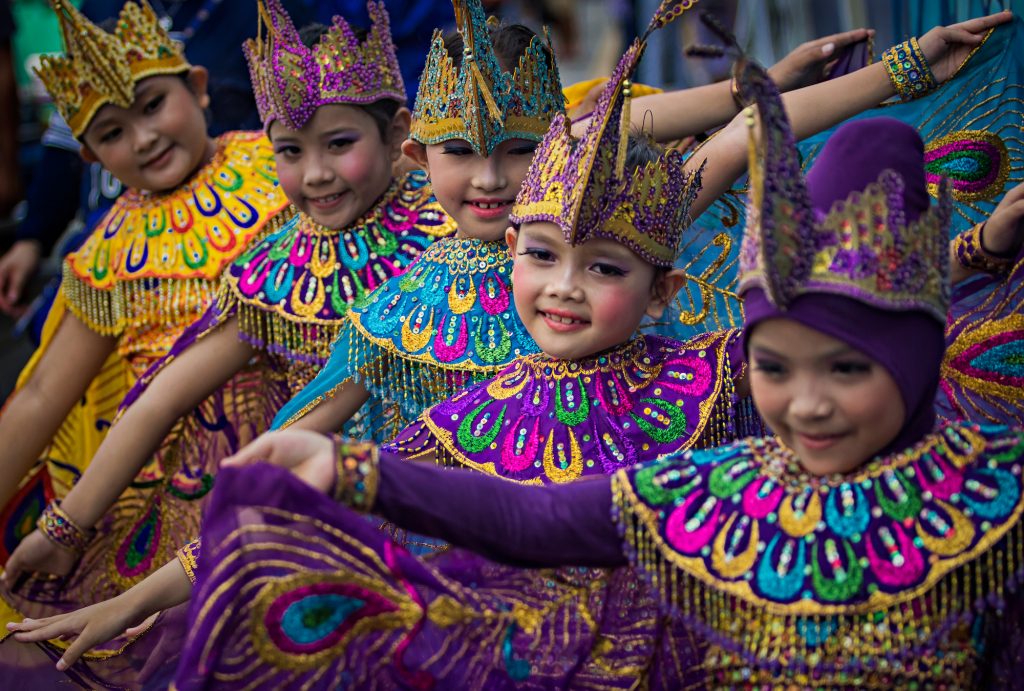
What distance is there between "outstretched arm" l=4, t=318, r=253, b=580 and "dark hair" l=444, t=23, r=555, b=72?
3.00 feet

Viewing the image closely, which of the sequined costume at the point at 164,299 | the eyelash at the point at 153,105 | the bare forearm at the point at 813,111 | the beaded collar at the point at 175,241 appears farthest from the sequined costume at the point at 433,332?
the eyelash at the point at 153,105

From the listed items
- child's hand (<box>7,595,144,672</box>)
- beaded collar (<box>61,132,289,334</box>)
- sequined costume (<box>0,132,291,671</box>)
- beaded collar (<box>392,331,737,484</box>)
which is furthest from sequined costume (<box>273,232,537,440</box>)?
beaded collar (<box>61,132,289,334</box>)

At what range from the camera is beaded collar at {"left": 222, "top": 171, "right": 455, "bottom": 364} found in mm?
→ 3072

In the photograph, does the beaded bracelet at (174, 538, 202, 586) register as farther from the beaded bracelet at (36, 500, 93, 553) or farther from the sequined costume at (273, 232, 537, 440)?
the beaded bracelet at (36, 500, 93, 553)

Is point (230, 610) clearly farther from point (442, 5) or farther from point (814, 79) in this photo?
point (442, 5)

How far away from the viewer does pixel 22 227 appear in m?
5.09

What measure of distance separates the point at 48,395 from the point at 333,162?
123cm

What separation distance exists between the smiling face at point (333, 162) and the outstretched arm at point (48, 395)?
0.97 meters

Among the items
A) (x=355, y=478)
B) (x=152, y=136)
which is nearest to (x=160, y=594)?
(x=355, y=478)

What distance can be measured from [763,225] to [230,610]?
88 cm

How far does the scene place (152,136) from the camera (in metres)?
3.54

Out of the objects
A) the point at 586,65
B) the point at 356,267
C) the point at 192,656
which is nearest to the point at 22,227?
the point at 356,267

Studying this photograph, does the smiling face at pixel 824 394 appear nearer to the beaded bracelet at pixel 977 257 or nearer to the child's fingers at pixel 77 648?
the beaded bracelet at pixel 977 257

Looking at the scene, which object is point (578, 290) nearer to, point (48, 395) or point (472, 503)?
point (472, 503)
